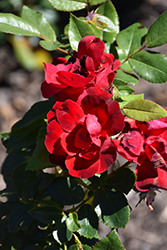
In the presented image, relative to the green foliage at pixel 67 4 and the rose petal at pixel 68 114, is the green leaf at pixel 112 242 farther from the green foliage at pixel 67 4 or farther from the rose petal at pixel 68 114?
the green foliage at pixel 67 4

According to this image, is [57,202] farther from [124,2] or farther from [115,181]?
[124,2]

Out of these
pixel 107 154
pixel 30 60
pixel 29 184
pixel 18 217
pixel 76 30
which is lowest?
pixel 30 60

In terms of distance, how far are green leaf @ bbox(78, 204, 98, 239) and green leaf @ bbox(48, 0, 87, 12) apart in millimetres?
452

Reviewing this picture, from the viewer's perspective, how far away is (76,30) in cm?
61

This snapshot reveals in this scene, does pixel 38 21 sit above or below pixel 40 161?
above

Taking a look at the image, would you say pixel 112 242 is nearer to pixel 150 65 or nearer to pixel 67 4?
pixel 150 65

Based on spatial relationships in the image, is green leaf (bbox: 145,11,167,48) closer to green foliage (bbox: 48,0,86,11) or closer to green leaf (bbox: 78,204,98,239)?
green foliage (bbox: 48,0,86,11)

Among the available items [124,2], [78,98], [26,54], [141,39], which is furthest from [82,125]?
[124,2]

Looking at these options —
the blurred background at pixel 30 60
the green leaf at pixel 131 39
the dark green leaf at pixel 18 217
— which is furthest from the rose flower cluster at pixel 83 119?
the blurred background at pixel 30 60

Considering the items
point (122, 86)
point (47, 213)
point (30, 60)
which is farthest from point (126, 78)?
point (30, 60)

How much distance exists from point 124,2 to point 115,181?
1.87m

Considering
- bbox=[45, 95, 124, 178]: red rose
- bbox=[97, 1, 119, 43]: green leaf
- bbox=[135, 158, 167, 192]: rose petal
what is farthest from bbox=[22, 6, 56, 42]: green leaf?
bbox=[135, 158, 167, 192]: rose petal

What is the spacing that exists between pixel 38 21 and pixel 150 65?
27 centimetres

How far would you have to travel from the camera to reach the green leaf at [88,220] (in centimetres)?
65
